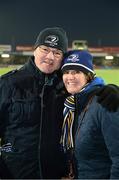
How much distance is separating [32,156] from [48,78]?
346 mm

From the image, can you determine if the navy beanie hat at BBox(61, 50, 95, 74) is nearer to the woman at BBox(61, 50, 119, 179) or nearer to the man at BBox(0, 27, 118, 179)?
the woman at BBox(61, 50, 119, 179)

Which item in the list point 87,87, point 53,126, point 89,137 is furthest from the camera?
point 53,126

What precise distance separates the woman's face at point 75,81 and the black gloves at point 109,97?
0.17 m

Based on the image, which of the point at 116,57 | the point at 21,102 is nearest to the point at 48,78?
the point at 21,102

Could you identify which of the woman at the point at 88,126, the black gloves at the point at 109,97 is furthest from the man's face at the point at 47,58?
the black gloves at the point at 109,97

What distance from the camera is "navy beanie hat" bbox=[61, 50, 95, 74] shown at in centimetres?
176

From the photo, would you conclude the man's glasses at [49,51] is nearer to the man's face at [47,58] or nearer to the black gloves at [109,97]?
the man's face at [47,58]

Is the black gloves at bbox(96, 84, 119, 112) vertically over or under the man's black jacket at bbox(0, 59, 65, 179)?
over

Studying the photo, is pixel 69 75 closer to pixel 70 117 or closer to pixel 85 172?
pixel 70 117

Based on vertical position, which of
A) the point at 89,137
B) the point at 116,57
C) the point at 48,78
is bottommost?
the point at 116,57

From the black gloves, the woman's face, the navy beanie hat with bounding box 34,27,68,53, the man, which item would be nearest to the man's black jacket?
the man

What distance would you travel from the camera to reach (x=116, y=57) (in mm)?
10344

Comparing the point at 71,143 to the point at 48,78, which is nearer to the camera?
the point at 71,143

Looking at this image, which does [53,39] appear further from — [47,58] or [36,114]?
[36,114]
